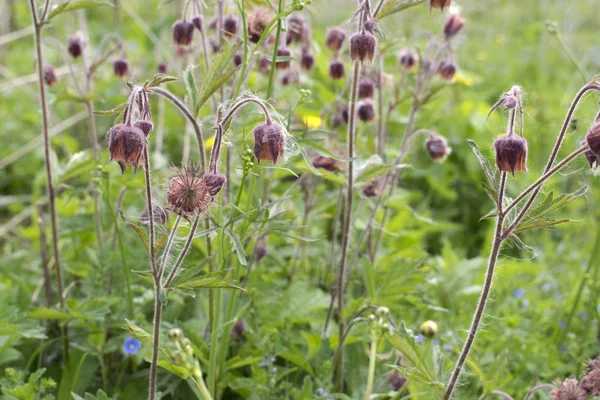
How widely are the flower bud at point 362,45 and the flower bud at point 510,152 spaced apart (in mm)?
628

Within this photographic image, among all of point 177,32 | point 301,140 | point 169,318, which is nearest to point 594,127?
point 301,140

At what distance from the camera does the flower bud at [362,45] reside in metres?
2.12

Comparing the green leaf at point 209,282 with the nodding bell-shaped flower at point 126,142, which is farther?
the green leaf at point 209,282

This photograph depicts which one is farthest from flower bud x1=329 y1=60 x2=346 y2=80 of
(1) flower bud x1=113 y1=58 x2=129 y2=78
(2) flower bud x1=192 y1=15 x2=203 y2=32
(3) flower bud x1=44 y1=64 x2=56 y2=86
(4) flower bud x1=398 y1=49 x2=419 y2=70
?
(3) flower bud x1=44 y1=64 x2=56 y2=86

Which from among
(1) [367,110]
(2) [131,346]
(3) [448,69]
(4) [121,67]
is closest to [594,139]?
(1) [367,110]

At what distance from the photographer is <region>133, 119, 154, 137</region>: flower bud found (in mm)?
1601

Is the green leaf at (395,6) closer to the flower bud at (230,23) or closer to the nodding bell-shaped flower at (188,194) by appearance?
the flower bud at (230,23)

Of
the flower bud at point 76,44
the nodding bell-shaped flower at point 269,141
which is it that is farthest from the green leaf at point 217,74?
the flower bud at point 76,44

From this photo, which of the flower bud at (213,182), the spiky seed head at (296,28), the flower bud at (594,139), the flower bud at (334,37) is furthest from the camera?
the flower bud at (334,37)

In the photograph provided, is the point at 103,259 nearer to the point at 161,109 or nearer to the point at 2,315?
the point at 2,315

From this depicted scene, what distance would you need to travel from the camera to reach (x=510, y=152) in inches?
65.7

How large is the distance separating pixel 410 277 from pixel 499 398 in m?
0.57

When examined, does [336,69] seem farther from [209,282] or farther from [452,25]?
[209,282]

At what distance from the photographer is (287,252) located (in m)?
3.34
